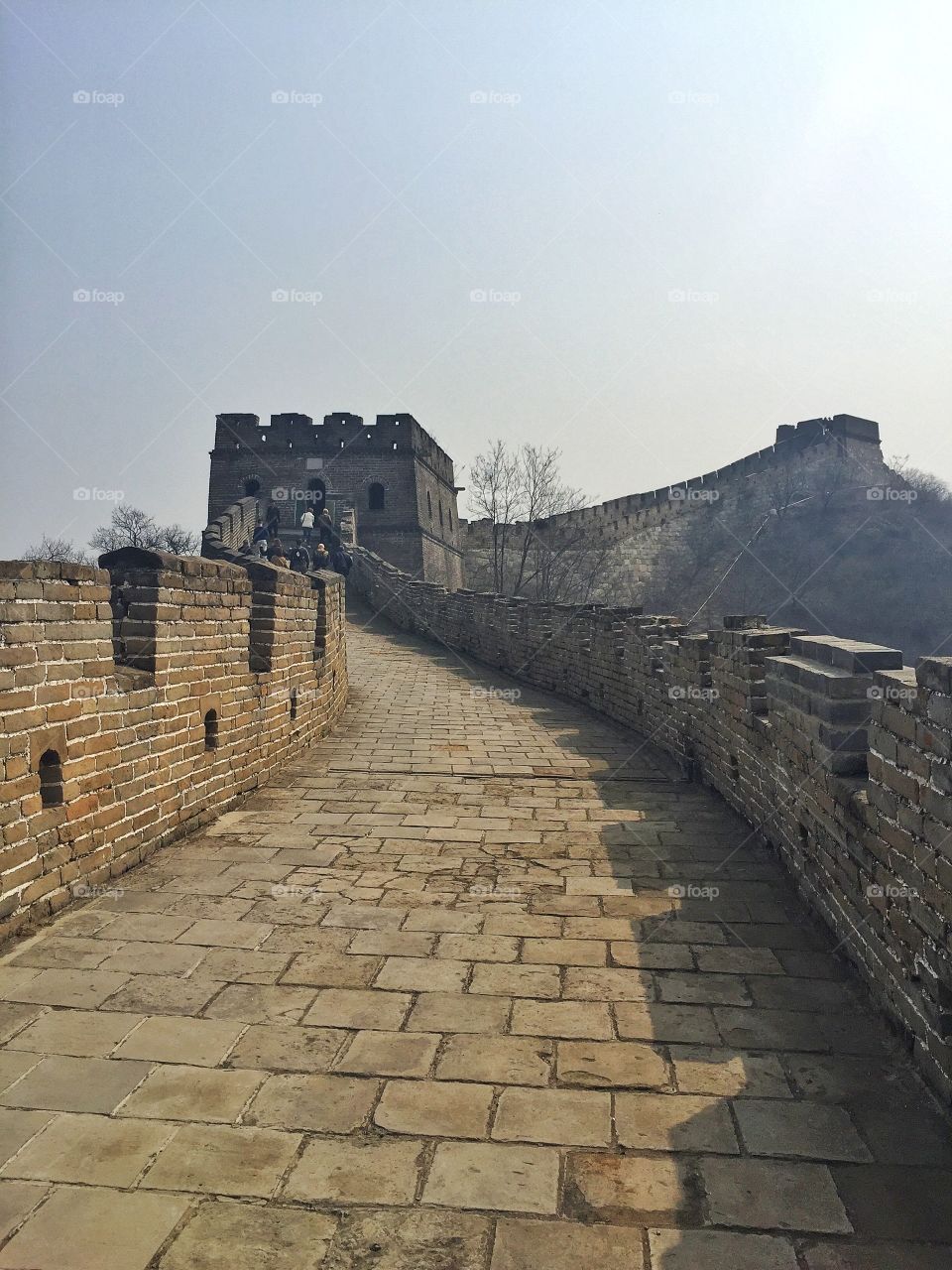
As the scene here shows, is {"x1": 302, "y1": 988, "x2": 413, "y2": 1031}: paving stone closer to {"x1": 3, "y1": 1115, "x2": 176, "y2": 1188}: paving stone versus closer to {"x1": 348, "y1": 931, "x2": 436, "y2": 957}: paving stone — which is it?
{"x1": 348, "y1": 931, "x2": 436, "y2": 957}: paving stone

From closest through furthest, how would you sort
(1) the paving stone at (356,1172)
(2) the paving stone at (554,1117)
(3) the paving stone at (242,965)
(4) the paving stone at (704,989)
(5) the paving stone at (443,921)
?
(1) the paving stone at (356,1172), (2) the paving stone at (554,1117), (4) the paving stone at (704,989), (3) the paving stone at (242,965), (5) the paving stone at (443,921)

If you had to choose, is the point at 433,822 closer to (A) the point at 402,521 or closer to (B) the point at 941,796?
(B) the point at 941,796

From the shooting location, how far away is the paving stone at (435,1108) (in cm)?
233

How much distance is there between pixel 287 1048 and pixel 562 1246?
3.65 ft

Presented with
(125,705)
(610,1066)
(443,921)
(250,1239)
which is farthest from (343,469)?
(250,1239)

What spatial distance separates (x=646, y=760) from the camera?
25.4ft

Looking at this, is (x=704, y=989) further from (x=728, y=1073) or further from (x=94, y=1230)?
(x=94, y=1230)

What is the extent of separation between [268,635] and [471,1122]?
4940mm

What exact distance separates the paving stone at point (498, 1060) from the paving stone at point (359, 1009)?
9.4 inches

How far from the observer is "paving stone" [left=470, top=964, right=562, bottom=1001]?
3.16m

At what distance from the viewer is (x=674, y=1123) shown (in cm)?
238

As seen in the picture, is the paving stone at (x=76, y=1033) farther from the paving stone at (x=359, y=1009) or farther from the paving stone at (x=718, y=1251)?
the paving stone at (x=718, y=1251)

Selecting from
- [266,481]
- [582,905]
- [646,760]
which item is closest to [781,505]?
[266,481]

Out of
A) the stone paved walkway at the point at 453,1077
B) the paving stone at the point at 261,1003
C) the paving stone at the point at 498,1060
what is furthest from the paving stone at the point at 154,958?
the paving stone at the point at 498,1060
